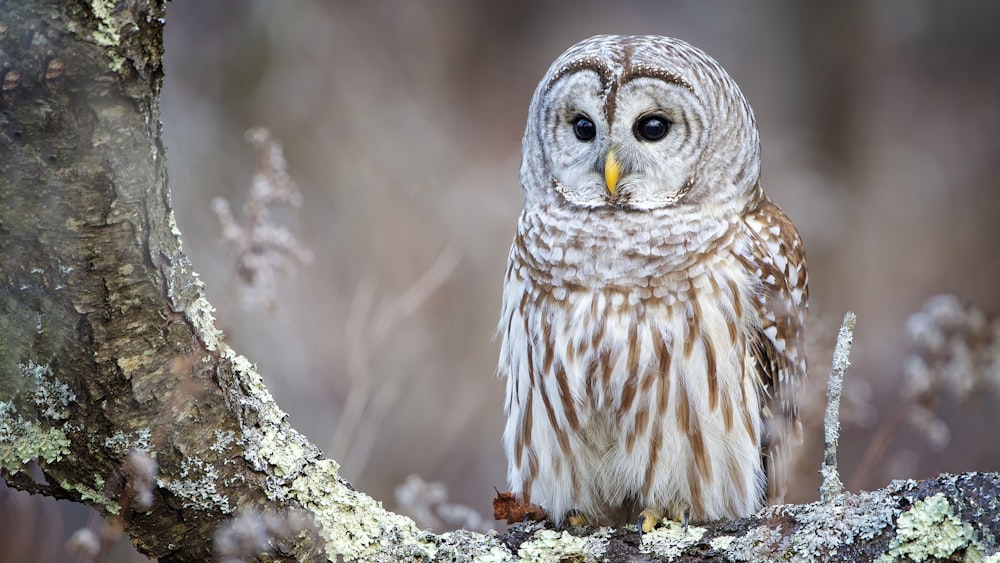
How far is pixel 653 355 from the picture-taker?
2822 millimetres

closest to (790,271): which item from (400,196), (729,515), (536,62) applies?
(729,515)

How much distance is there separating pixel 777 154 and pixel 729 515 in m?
4.18

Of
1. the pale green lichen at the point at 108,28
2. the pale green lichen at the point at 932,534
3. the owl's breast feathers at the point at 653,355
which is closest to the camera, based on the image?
the pale green lichen at the point at 108,28

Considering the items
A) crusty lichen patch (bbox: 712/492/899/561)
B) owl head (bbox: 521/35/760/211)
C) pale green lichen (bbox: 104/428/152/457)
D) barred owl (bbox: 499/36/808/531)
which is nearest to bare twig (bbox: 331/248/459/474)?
barred owl (bbox: 499/36/808/531)

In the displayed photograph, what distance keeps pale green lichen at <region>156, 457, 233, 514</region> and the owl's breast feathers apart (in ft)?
4.09

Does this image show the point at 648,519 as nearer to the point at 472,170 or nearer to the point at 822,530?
the point at 822,530

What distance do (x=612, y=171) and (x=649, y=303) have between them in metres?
0.44

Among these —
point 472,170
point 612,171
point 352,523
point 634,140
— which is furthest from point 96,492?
point 472,170

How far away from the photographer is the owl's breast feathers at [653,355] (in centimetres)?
283

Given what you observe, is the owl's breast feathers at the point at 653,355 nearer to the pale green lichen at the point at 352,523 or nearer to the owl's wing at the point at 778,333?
the owl's wing at the point at 778,333

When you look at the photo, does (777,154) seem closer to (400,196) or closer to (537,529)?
(400,196)

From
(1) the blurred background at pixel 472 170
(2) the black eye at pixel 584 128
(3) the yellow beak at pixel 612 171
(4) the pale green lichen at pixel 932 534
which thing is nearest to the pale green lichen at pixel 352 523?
(4) the pale green lichen at pixel 932 534

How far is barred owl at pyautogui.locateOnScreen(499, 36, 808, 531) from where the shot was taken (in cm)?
284

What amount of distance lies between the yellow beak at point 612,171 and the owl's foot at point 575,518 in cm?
102
